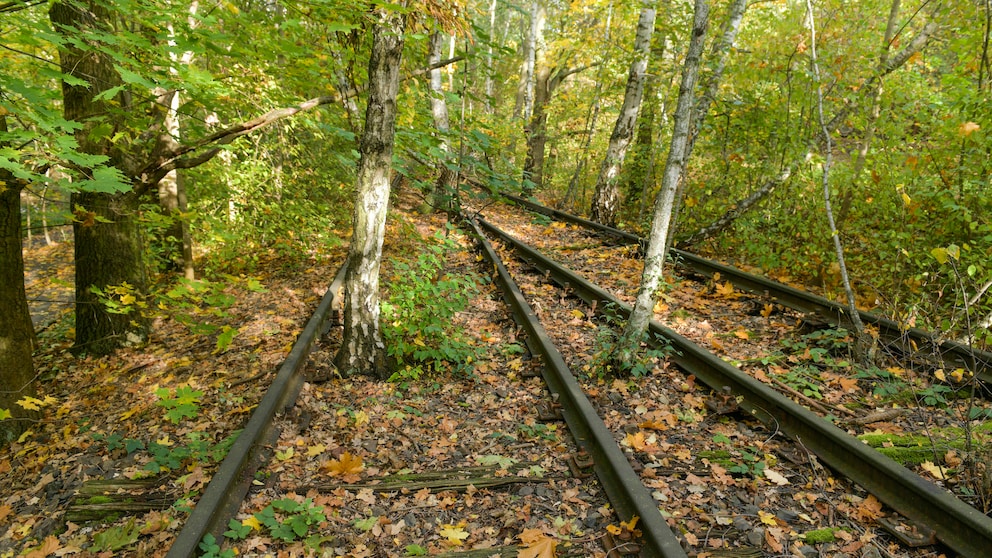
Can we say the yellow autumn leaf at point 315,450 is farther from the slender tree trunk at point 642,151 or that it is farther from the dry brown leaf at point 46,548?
the slender tree trunk at point 642,151

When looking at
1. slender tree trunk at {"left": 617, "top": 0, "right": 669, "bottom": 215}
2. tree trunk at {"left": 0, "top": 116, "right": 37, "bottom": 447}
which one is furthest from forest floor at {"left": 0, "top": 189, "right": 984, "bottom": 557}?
slender tree trunk at {"left": 617, "top": 0, "right": 669, "bottom": 215}

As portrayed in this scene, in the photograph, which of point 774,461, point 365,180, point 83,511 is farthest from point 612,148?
point 83,511

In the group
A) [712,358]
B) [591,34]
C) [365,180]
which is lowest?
[712,358]

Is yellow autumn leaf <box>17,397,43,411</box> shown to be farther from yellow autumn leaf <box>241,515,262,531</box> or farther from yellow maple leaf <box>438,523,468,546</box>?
yellow maple leaf <box>438,523,468,546</box>

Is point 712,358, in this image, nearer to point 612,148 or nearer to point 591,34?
point 612,148

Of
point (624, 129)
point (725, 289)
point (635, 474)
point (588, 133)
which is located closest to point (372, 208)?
point (635, 474)

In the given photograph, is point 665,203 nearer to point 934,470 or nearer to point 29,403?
point 934,470

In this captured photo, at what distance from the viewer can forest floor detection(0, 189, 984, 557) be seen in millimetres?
3090

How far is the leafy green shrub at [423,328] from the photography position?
551 centimetres

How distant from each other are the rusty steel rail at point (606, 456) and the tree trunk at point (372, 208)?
176 cm

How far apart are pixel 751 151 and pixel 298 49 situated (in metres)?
8.93

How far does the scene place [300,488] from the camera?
3.52 metres

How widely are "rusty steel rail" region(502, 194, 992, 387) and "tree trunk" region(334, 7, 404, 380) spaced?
15.6 ft

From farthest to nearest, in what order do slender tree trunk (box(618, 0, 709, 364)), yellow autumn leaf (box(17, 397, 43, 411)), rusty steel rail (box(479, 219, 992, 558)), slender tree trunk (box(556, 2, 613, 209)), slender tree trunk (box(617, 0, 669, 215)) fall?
slender tree trunk (box(556, 2, 613, 209)) < slender tree trunk (box(617, 0, 669, 215)) < slender tree trunk (box(618, 0, 709, 364)) < yellow autumn leaf (box(17, 397, 43, 411)) < rusty steel rail (box(479, 219, 992, 558))
